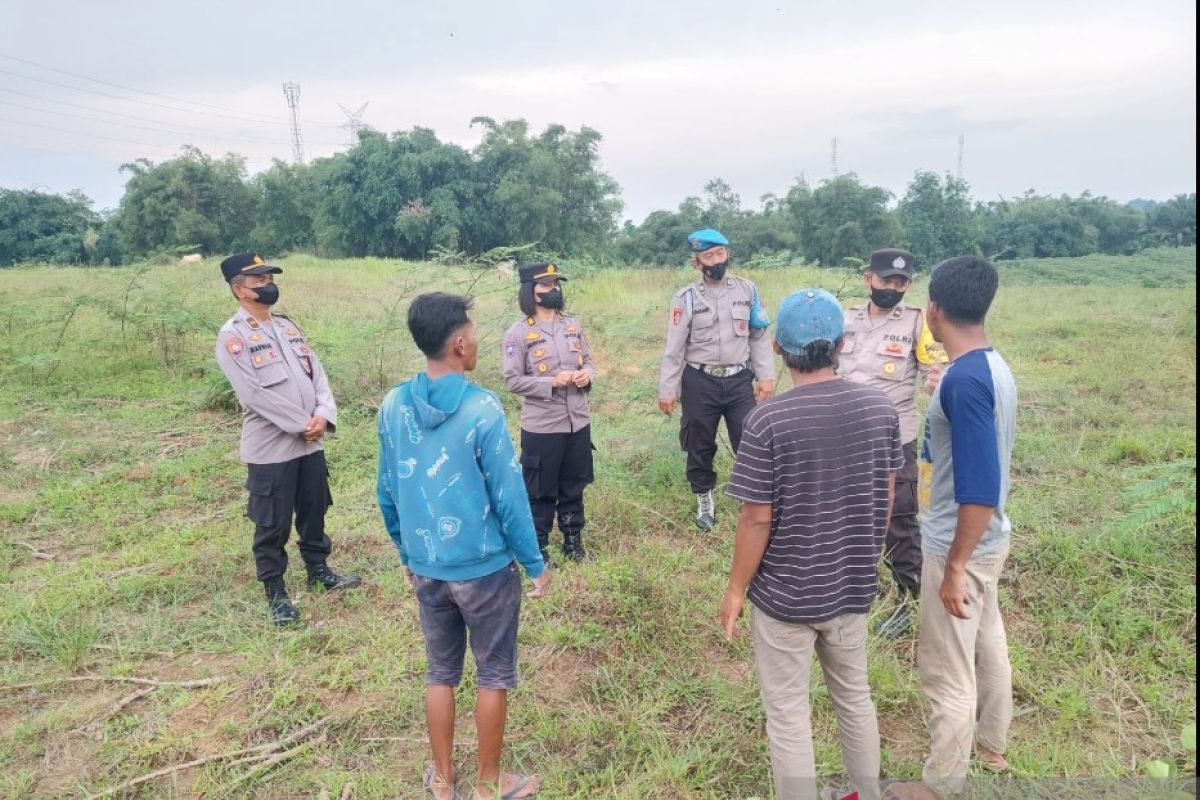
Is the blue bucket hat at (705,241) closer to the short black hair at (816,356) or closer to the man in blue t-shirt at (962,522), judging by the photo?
the man in blue t-shirt at (962,522)

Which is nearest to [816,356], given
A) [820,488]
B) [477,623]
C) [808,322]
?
Result: [808,322]

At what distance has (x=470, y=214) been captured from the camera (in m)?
28.1

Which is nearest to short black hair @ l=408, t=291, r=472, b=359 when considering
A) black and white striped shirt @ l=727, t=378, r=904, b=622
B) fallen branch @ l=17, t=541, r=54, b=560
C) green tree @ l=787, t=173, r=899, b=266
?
black and white striped shirt @ l=727, t=378, r=904, b=622

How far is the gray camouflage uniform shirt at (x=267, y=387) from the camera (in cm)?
340

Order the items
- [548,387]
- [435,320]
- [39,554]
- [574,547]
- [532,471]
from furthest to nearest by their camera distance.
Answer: [39,554] < [574,547] < [532,471] < [548,387] < [435,320]

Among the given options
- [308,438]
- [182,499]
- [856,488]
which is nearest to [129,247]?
[182,499]

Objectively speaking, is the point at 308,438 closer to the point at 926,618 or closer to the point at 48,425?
the point at 926,618

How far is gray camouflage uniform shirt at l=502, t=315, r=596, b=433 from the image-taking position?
3.85m

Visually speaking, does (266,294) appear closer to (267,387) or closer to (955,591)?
(267,387)

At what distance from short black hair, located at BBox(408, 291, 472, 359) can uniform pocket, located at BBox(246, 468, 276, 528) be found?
1.69 m

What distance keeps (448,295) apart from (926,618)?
178 centimetres

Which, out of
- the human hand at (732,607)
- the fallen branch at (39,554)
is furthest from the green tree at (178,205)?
the human hand at (732,607)

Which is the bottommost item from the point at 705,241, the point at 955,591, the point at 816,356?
the point at 955,591

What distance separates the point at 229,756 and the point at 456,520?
1342 millimetres
